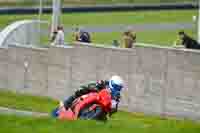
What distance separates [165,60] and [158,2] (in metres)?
44.8

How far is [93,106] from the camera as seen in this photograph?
397 inches

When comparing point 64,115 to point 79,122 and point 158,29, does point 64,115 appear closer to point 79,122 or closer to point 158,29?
point 79,122

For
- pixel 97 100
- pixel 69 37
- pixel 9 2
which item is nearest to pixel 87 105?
pixel 97 100

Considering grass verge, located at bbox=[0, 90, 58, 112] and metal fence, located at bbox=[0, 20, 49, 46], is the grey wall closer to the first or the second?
grass verge, located at bbox=[0, 90, 58, 112]

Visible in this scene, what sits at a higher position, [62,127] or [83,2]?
[83,2]

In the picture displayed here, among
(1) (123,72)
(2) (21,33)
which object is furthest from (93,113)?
(2) (21,33)

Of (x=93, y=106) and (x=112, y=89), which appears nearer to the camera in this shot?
(x=93, y=106)

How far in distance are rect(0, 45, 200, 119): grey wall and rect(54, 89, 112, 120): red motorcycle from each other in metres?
10.6

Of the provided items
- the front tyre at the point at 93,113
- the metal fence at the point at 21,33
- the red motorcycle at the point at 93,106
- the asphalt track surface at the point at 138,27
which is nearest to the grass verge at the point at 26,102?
the metal fence at the point at 21,33

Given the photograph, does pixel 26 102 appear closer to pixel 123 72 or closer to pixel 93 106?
pixel 123 72

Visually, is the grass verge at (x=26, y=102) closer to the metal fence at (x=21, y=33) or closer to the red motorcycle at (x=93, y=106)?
the metal fence at (x=21, y=33)

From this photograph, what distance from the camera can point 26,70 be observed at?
25375 mm

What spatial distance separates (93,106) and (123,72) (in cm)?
1238

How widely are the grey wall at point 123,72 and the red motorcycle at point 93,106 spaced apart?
1056cm
